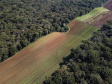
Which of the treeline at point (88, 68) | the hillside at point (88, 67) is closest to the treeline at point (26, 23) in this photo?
the hillside at point (88, 67)

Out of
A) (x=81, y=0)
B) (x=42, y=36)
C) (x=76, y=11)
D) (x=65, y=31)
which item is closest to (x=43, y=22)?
(x=42, y=36)

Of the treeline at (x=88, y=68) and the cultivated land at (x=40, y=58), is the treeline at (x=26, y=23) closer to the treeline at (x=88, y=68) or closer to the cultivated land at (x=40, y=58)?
the cultivated land at (x=40, y=58)

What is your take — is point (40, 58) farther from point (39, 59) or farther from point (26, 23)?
point (26, 23)

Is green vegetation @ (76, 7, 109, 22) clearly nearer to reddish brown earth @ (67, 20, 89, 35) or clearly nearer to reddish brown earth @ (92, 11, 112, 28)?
reddish brown earth @ (67, 20, 89, 35)

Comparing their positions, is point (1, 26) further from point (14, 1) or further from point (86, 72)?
point (86, 72)

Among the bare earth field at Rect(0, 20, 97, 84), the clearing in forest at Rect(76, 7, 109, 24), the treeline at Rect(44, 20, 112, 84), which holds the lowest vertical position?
the bare earth field at Rect(0, 20, 97, 84)

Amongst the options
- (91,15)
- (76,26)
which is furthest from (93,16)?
(76,26)

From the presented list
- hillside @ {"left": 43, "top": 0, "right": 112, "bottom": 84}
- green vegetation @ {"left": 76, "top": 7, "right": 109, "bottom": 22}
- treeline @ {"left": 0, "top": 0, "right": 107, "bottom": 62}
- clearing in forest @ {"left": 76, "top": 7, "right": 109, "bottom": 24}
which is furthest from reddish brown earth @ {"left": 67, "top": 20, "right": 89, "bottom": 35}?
hillside @ {"left": 43, "top": 0, "right": 112, "bottom": 84}
